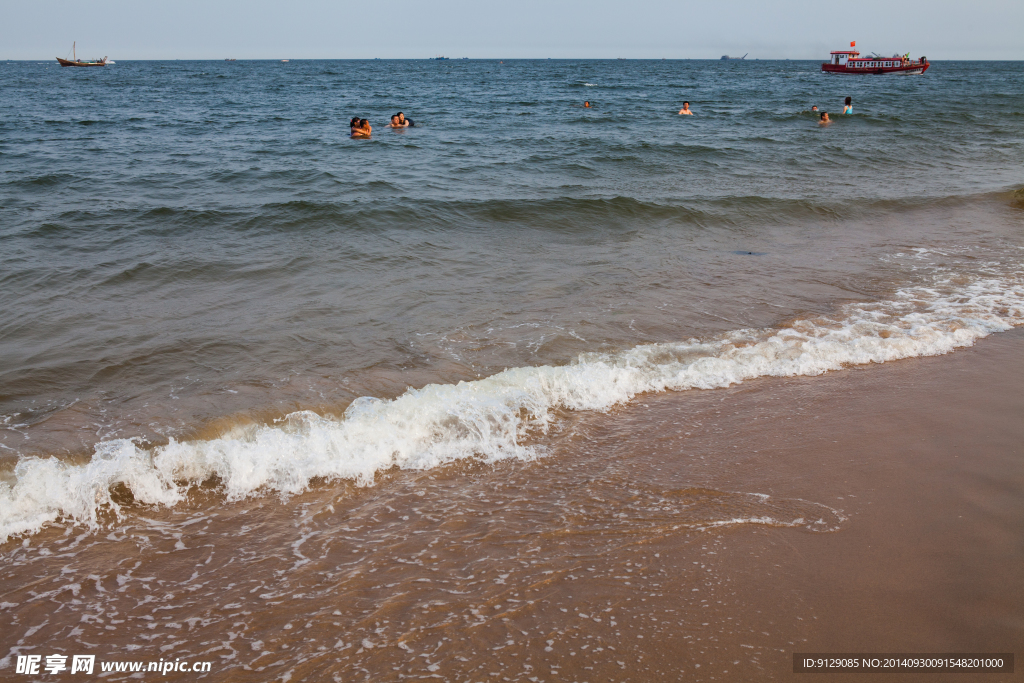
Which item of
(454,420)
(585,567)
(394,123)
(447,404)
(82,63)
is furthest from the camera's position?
(82,63)

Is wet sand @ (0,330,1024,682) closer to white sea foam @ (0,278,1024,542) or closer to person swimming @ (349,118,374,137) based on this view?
white sea foam @ (0,278,1024,542)

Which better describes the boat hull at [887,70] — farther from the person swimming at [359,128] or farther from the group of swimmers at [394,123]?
the person swimming at [359,128]

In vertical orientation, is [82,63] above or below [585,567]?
above

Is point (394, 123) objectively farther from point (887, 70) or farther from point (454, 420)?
point (887, 70)

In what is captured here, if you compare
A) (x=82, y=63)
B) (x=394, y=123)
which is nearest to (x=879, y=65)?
(x=394, y=123)

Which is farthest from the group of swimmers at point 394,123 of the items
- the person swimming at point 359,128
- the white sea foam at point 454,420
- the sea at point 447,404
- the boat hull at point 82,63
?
the boat hull at point 82,63

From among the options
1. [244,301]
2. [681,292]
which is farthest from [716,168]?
[244,301]

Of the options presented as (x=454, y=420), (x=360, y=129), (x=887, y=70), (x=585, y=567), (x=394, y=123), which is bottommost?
(x=585, y=567)

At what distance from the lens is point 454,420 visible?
Answer: 4238 millimetres

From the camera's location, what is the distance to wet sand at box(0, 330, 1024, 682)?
2457 millimetres

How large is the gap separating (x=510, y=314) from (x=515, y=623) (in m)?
3.94

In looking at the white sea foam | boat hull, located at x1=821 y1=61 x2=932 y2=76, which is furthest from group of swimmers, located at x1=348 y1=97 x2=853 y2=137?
boat hull, located at x1=821 y1=61 x2=932 y2=76

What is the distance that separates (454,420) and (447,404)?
193 millimetres

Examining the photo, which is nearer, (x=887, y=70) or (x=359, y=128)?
(x=359, y=128)
